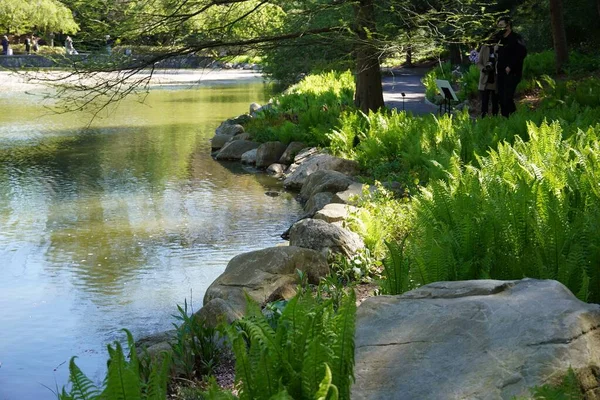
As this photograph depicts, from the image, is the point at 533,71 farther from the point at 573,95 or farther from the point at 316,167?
the point at 316,167

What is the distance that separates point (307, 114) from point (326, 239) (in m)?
10.7

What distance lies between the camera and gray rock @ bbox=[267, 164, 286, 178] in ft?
Answer: 56.6

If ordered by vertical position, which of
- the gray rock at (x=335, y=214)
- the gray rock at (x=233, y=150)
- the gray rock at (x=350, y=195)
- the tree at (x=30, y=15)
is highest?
the tree at (x=30, y=15)

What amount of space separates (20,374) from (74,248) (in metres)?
4.23

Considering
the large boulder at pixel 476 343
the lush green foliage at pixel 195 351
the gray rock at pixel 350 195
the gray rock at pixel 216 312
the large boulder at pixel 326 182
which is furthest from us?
the large boulder at pixel 326 182

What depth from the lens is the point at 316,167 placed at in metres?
15.2

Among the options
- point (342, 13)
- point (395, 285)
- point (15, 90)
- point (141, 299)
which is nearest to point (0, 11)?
point (15, 90)

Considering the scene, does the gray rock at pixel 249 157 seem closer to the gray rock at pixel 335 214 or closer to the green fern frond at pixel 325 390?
the gray rock at pixel 335 214

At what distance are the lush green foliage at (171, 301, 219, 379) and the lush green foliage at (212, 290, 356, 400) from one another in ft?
6.31

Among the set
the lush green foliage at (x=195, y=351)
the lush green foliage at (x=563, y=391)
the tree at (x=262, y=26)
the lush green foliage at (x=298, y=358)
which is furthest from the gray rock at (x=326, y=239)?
the lush green foliage at (x=563, y=391)

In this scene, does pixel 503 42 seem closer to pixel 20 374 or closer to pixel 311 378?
pixel 20 374

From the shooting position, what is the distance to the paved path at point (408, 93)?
21938 millimetres

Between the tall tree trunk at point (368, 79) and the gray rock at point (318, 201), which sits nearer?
the gray rock at point (318, 201)

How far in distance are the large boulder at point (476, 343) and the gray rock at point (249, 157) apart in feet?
48.8
